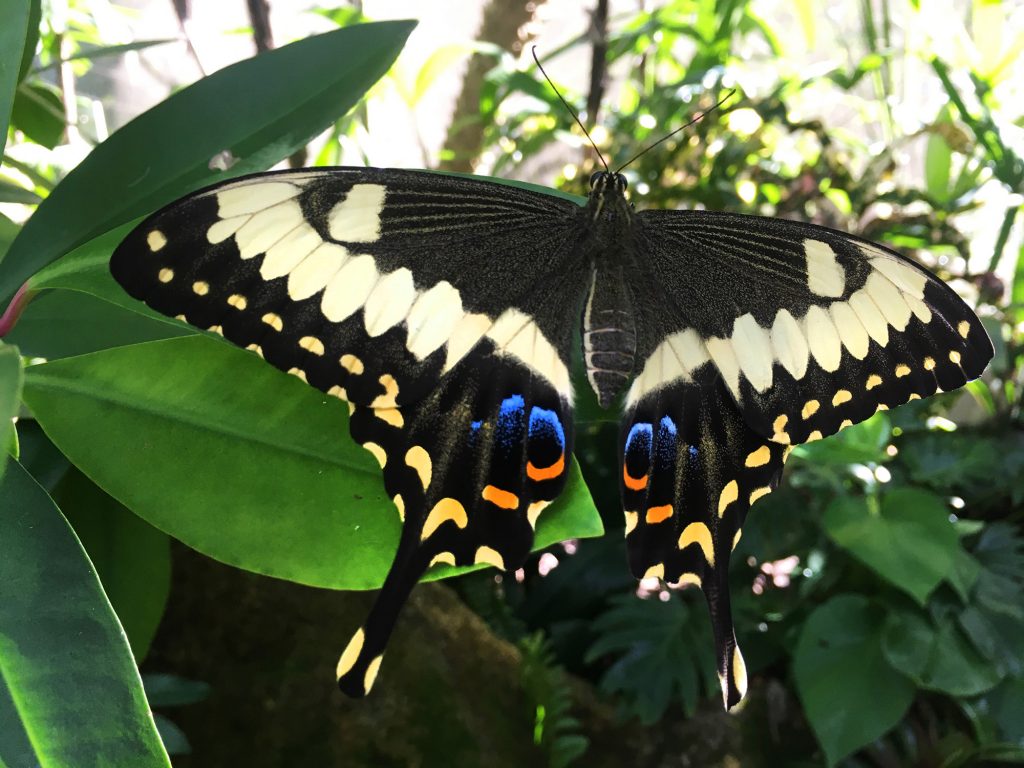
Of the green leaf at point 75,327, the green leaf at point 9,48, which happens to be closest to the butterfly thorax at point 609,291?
the green leaf at point 75,327

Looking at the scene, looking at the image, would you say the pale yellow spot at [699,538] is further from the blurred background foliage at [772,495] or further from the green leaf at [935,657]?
the green leaf at [935,657]

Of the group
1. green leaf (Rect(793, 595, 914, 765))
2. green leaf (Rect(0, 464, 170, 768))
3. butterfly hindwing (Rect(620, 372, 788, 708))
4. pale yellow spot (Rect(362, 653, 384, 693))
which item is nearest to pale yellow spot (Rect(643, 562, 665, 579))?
butterfly hindwing (Rect(620, 372, 788, 708))

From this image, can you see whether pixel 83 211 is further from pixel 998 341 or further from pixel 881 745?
pixel 998 341

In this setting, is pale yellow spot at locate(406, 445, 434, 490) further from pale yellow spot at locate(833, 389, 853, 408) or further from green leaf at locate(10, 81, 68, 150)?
green leaf at locate(10, 81, 68, 150)

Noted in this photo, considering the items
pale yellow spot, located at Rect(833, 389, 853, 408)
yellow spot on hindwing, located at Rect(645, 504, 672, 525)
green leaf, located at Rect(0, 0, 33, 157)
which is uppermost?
green leaf, located at Rect(0, 0, 33, 157)

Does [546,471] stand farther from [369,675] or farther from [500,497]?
[369,675]

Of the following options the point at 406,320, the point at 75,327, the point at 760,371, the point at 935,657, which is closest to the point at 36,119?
the point at 75,327
